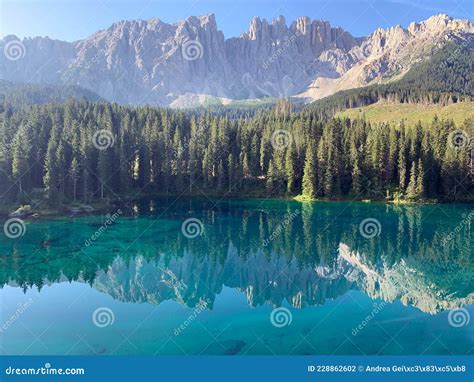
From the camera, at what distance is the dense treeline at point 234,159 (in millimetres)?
76250

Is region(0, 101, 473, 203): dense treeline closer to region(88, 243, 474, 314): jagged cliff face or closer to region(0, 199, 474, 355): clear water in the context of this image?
region(0, 199, 474, 355): clear water

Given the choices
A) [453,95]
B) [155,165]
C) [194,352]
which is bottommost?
[194,352]

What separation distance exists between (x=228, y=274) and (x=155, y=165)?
183ft

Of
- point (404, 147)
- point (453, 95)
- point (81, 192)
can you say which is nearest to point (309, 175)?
point (404, 147)

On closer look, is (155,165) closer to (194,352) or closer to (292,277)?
(292,277)

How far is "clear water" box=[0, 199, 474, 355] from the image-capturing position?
25.1 metres

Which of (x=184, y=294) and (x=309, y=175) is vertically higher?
(x=309, y=175)

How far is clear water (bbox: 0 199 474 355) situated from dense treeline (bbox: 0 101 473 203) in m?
18.6

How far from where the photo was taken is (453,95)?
174 m

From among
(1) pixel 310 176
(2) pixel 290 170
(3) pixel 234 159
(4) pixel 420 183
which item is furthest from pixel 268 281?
(3) pixel 234 159

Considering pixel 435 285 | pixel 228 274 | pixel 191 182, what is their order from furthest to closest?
1. pixel 191 182
2. pixel 228 274
3. pixel 435 285

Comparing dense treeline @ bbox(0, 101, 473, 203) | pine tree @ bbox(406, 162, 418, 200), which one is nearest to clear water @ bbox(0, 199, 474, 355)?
dense treeline @ bbox(0, 101, 473, 203)

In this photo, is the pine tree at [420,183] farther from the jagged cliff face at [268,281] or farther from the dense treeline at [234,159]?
the jagged cliff face at [268,281]

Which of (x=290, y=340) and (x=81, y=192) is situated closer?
(x=290, y=340)
